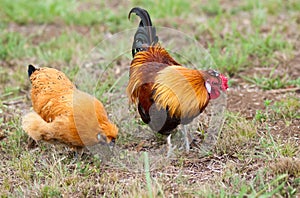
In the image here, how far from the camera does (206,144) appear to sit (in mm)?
4664

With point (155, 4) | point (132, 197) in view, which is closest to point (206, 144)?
point (132, 197)

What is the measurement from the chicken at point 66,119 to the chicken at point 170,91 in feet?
1.26

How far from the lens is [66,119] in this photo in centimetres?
438

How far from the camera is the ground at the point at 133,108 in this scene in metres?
3.91

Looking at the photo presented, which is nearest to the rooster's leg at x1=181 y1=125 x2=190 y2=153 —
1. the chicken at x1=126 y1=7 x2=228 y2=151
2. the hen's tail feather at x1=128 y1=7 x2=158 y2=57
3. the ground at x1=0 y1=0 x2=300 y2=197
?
the ground at x1=0 y1=0 x2=300 y2=197

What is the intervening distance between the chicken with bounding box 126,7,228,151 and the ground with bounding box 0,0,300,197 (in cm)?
39

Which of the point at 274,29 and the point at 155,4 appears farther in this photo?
the point at 155,4

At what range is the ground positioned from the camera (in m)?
3.91

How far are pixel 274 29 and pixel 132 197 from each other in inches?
174

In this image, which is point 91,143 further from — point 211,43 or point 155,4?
point 155,4

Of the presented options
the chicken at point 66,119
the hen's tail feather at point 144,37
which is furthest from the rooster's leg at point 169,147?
the hen's tail feather at point 144,37

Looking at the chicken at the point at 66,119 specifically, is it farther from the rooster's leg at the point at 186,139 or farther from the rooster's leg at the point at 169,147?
the rooster's leg at the point at 186,139

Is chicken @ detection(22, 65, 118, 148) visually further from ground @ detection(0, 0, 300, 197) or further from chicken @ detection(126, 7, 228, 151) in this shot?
chicken @ detection(126, 7, 228, 151)

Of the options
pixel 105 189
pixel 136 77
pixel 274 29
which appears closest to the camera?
pixel 105 189
